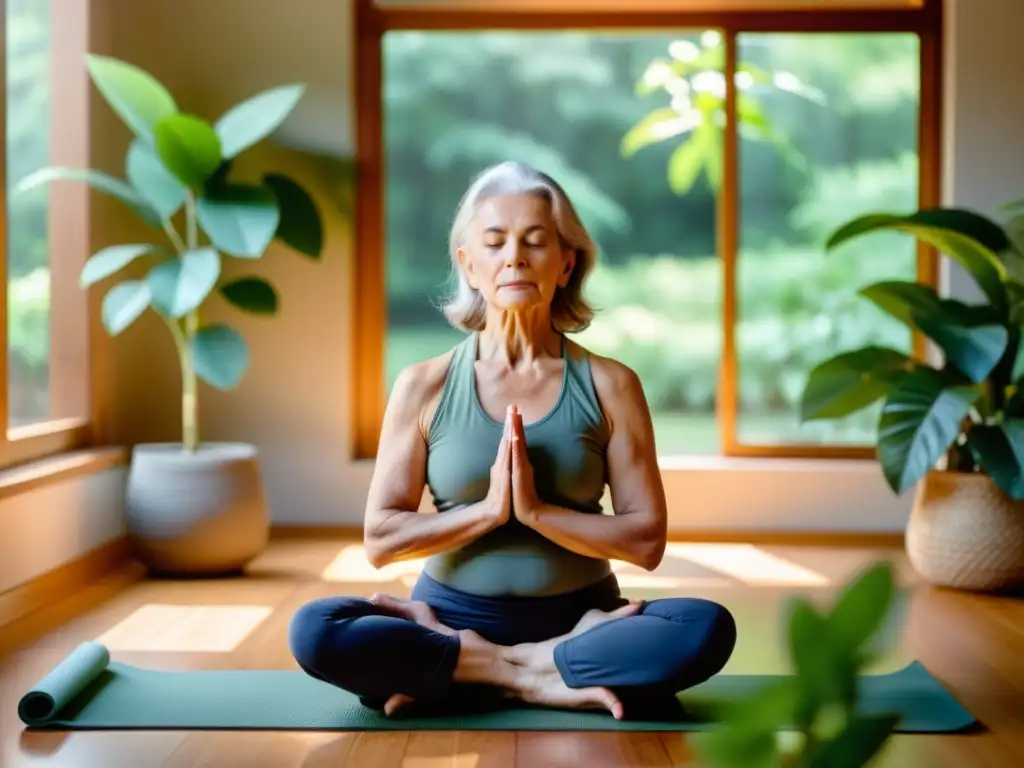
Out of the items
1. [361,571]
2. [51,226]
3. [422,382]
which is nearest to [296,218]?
[51,226]

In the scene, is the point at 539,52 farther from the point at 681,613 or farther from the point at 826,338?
the point at 681,613

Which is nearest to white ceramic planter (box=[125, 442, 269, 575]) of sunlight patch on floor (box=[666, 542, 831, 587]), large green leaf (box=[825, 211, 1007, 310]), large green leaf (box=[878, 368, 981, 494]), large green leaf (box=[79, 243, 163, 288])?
large green leaf (box=[79, 243, 163, 288])

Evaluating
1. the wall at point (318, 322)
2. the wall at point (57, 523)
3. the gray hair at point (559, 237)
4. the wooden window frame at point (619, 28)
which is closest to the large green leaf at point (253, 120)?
the wall at point (318, 322)

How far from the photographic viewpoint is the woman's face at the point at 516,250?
91.4 inches

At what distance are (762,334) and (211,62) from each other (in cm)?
224

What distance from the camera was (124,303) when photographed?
11.7 ft

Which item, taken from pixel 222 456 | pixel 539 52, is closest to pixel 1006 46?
pixel 539 52

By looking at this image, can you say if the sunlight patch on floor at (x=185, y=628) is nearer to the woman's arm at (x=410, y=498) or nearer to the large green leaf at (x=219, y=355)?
the large green leaf at (x=219, y=355)

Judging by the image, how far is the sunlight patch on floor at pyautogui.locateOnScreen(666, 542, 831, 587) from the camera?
3770 millimetres

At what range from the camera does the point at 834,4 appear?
456cm

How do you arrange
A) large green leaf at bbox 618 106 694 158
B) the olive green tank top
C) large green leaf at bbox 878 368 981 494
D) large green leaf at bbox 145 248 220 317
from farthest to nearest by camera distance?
large green leaf at bbox 618 106 694 158
large green leaf at bbox 145 248 220 317
large green leaf at bbox 878 368 981 494
the olive green tank top

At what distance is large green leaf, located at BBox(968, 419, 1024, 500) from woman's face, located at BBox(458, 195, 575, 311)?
66.7 inches

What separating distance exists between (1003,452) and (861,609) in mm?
3416

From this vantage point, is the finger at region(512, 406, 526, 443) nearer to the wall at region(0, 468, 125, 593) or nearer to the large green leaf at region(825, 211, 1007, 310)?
the wall at region(0, 468, 125, 593)
